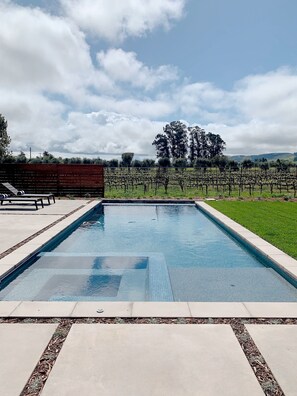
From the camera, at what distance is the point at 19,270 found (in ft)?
15.6

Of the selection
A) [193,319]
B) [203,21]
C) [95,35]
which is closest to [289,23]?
[203,21]

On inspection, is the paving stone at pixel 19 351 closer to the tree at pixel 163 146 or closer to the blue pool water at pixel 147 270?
the blue pool water at pixel 147 270

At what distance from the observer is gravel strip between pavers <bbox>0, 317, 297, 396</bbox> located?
2.06m

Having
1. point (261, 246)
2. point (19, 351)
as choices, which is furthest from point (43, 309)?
point (261, 246)

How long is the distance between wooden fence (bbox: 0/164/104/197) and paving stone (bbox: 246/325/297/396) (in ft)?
44.8

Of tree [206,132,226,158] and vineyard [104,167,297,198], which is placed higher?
tree [206,132,226,158]

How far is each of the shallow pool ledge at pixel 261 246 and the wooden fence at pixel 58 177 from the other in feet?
27.1

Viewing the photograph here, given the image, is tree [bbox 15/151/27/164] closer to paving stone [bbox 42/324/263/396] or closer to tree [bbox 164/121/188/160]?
tree [bbox 164/121/188/160]

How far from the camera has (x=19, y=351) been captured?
7.95ft

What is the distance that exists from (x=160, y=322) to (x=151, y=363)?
0.68 m

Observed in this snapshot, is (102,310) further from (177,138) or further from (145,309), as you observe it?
(177,138)

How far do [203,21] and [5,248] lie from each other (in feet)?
33.8

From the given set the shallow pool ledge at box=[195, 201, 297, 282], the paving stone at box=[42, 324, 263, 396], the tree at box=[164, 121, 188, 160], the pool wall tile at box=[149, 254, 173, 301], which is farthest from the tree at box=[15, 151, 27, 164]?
the paving stone at box=[42, 324, 263, 396]

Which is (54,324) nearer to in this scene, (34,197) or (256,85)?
(34,197)
